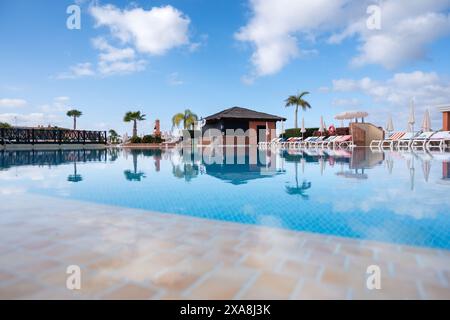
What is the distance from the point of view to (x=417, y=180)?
608cm

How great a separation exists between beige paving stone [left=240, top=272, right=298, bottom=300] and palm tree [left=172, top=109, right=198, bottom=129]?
38.0m

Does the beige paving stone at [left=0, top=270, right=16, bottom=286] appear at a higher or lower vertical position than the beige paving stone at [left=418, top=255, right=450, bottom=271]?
higher

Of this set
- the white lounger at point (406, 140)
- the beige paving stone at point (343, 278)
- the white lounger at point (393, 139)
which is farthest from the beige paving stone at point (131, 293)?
the white lounger at point (393, 139)

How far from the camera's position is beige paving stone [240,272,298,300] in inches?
62.1

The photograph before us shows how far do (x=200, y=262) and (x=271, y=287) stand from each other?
1.86 ft

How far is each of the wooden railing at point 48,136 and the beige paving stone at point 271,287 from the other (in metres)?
25.3

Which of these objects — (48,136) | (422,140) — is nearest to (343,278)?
(422,140)

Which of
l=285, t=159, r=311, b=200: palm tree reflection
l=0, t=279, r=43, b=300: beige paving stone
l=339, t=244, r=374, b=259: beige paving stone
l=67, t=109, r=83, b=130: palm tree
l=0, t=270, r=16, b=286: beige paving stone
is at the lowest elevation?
l=339, t=244, r=374, b=259: beige paving stone

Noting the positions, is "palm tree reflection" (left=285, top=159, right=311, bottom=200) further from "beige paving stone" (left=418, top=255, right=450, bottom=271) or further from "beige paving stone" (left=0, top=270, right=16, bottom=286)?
"beige paving stone" (left=0, top=270, right=16, bottom=286)

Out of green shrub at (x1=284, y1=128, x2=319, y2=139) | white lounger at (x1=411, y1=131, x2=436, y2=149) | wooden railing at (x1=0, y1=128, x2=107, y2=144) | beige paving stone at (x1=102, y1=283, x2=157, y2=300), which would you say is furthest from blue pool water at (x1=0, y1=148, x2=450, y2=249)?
green shrub at (x1=284, y1=128, x2=319, y2=139)

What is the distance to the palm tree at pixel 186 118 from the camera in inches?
1548

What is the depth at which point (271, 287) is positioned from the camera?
5.46 ft

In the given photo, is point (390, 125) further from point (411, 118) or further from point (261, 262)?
point (261, 262)

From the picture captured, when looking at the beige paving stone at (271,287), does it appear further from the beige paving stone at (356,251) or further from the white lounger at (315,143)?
Answer: the white lounger at (315,143)
